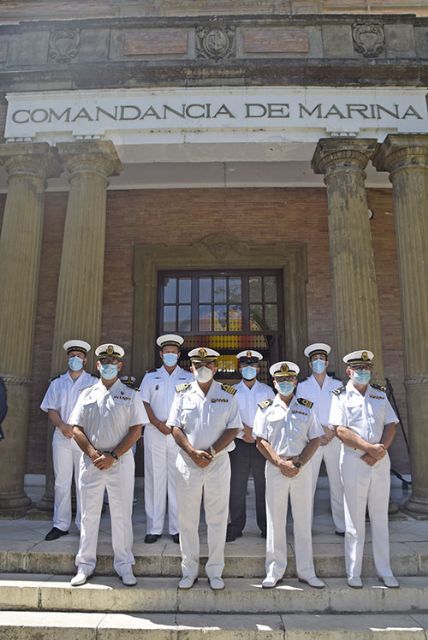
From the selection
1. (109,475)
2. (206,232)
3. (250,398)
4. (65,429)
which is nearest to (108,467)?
(109,475)

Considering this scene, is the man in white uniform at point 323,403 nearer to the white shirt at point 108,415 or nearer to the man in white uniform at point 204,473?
the man in white uniform at point 204,473

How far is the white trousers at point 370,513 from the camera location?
4102 millimetres

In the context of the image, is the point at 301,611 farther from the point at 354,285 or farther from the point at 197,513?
the point at 354,285

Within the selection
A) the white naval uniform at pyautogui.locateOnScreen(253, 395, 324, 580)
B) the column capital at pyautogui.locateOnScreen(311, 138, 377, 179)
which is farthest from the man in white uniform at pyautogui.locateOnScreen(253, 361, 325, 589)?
the column capital at pyautogui.locateOnScreen(311, 138, 377, 179)

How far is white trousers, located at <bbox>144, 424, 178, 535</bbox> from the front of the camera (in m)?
5.09

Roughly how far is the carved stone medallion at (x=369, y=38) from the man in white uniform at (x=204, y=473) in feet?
19.8

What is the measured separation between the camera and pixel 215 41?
24.2 feet

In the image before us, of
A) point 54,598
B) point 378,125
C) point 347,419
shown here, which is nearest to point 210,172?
point 378,125

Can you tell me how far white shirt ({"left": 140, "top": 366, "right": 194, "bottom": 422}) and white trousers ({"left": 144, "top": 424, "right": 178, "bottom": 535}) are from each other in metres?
0.21

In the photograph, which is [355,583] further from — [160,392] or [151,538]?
[160,392]

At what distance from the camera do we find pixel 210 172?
9133 millimetres

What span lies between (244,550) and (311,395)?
78.1 inches

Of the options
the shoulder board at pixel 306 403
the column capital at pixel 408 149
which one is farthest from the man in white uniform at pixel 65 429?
the column capital at pixel 408 149

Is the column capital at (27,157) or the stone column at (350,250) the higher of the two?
the column capital at (27,157)
